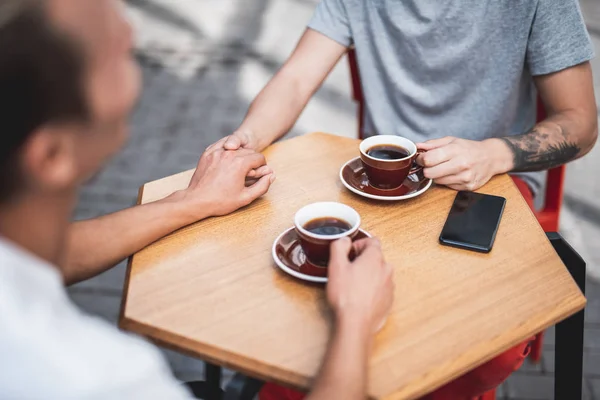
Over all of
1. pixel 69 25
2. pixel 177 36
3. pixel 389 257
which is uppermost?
pixel 69 25

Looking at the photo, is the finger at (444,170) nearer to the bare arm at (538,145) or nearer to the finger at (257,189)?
the bare arm at (538,145)

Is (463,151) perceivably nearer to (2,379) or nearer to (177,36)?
(2,379)

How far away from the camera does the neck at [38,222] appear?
878 millimetres

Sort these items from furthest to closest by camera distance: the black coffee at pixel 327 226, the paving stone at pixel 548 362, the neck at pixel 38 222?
the paving stone at pixel 548 362
the black coffee at pixel 327 226
the neck at pixel 38 222

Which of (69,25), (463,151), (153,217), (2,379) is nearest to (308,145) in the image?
(463,151)

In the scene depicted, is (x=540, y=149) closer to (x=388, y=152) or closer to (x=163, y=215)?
(x=388, y=152)

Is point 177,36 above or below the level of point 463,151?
below

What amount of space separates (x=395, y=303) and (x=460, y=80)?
1.11m

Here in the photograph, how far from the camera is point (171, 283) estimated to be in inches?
55.2

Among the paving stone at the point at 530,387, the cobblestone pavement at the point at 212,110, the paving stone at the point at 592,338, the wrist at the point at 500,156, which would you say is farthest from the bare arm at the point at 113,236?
the paving stone at the point at 592,338

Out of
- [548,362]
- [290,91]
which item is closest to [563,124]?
[290,91]

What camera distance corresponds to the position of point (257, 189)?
168cm

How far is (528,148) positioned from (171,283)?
1136mm

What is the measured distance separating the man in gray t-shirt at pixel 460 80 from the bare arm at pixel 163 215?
0.13 metres
